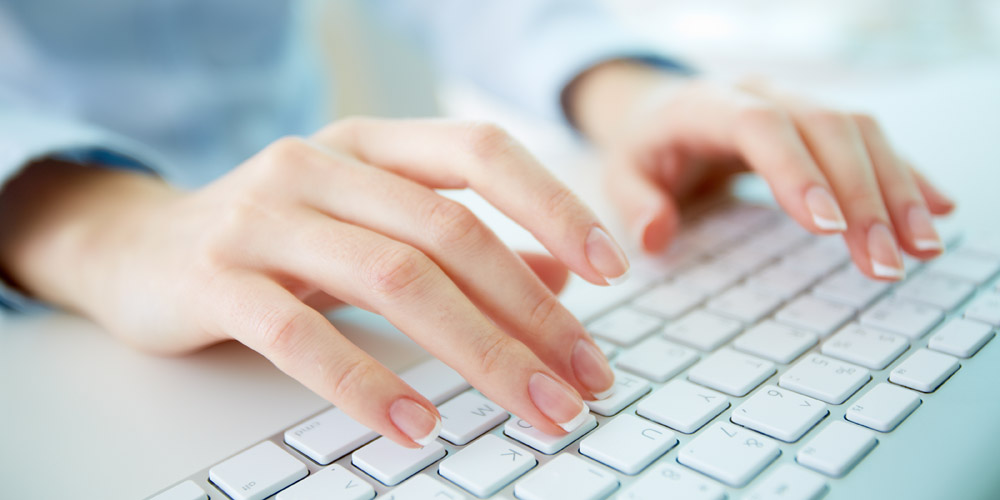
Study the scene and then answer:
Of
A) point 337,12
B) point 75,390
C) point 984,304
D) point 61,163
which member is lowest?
point 984,304

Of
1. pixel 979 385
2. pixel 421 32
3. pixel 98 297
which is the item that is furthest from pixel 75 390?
pixel 421 32

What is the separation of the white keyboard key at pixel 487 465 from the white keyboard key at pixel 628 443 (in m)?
0.03

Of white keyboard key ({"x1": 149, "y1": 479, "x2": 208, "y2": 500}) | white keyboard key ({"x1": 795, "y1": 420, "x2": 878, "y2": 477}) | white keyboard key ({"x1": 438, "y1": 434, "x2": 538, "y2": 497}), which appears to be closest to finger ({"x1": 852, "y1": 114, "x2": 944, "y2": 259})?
white keyboard key ({"x1": 795, "y1": 420, "x2": 878, "y2": 477})

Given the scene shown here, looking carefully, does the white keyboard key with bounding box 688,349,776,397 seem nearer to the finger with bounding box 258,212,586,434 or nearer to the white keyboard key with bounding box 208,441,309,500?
the finger with bounding box 258,212,586,434

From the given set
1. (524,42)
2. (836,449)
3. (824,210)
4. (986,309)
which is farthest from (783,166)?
(524,42)

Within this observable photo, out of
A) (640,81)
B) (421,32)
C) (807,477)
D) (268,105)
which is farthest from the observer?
(421,32)

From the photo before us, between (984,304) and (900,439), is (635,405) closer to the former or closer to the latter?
(900,439)

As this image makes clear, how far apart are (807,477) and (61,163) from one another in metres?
0.56

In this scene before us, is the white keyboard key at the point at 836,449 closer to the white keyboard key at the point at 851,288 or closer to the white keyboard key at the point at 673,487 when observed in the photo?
the white keyboard key at the point at 673,487

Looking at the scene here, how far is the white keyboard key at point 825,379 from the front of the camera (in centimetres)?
33

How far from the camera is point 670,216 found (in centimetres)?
56

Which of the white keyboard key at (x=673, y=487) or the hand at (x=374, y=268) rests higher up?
the hand at (x=374, y=268)

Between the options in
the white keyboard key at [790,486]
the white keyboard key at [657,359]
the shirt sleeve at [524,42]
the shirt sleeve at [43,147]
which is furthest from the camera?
the shirt sleeve at [524,42]

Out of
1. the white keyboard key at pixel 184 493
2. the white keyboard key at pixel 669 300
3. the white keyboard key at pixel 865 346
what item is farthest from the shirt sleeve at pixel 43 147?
the white keyboard key at pixel 865 346
